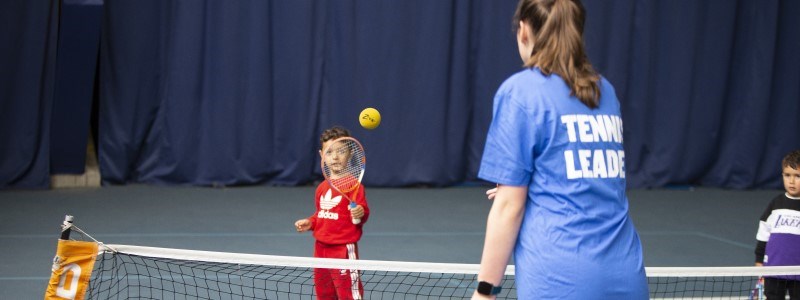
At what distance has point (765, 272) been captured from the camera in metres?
3.88

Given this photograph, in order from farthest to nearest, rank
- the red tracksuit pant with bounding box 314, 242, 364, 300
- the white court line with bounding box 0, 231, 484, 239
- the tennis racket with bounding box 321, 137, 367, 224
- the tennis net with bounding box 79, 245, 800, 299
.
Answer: the white court line with bounding box 0, 231, 484, 239, the tennis net with bounding box 79, 245, 800, 299, the tennis racket with bounding box 321, 137, 367, 224, the red tracksuit pant with bounding box 314, 242, 364, 300

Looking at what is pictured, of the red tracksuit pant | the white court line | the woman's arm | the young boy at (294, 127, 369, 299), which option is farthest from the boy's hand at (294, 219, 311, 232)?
the white court line

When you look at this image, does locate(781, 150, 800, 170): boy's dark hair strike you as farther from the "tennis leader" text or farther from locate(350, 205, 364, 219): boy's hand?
the "tennis leader" text

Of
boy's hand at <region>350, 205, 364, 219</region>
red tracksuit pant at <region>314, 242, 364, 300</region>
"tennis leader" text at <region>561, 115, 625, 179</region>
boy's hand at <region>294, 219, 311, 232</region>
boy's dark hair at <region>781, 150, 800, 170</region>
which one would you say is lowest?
red tracksuit pant at <region>314, 242, 364, 300</region>

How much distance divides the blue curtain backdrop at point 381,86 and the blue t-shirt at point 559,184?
28.0ft

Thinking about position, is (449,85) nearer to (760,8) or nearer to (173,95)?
(173,95)

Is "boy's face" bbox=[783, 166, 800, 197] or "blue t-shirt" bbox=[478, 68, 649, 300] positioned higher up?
"blue t-shirt" bbox=[478, 68, 649, 300]

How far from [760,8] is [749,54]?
1.87ft

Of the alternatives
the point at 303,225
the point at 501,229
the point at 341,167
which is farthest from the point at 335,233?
the point at 501,229

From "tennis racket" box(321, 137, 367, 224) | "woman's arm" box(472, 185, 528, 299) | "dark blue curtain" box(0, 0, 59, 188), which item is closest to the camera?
"woman's arm" box(472, 185, 528, 299)

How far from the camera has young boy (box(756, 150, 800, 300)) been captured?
4.59 m

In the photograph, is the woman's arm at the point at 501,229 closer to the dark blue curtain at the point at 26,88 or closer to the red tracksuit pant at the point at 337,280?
the red tracksuit pant at the point at 337,280

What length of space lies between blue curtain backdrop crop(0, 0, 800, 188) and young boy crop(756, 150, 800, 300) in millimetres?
Result: 6381

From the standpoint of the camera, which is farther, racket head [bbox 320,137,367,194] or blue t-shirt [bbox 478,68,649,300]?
racket head [bbox 320,137,367,194]
